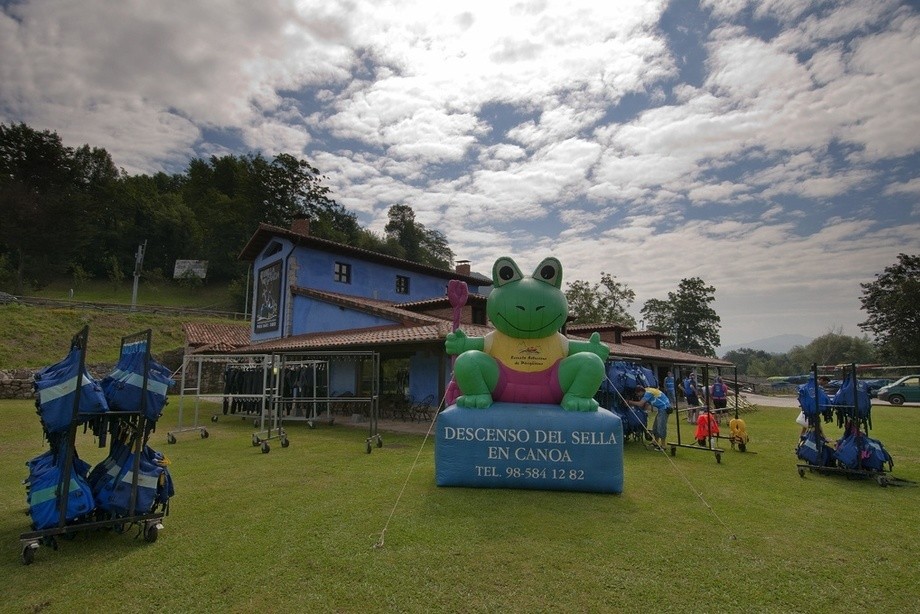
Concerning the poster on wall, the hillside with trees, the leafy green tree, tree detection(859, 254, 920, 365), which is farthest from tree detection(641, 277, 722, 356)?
the leafy green tree

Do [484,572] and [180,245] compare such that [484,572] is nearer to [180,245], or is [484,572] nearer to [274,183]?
[274,183]

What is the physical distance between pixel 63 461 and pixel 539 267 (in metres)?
6.07

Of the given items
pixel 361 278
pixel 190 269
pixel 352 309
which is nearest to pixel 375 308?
pixel 352 309

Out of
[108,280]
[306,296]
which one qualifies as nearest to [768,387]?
[306,296]

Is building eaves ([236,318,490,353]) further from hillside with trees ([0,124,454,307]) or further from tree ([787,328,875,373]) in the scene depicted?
tree ([787,328,875,373])

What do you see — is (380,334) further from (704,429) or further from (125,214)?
(125,214)

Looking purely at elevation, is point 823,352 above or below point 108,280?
below

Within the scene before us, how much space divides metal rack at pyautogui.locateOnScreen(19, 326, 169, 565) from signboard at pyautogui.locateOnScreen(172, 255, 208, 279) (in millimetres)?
52159

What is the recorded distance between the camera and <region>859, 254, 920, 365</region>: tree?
38.8m

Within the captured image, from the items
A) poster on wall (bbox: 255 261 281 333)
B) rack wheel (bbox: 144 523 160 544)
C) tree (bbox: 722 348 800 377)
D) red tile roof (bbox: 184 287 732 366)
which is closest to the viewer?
rack wheel (bbox: 144 523 160 544)

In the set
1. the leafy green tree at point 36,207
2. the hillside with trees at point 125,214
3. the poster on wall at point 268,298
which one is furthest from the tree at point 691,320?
the leafy green tree at point 36,207

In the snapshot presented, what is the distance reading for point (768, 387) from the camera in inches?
1748

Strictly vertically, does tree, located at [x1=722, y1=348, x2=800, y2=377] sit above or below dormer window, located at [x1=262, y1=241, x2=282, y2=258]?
below

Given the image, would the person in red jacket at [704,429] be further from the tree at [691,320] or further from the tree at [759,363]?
the tree at [759,363]
